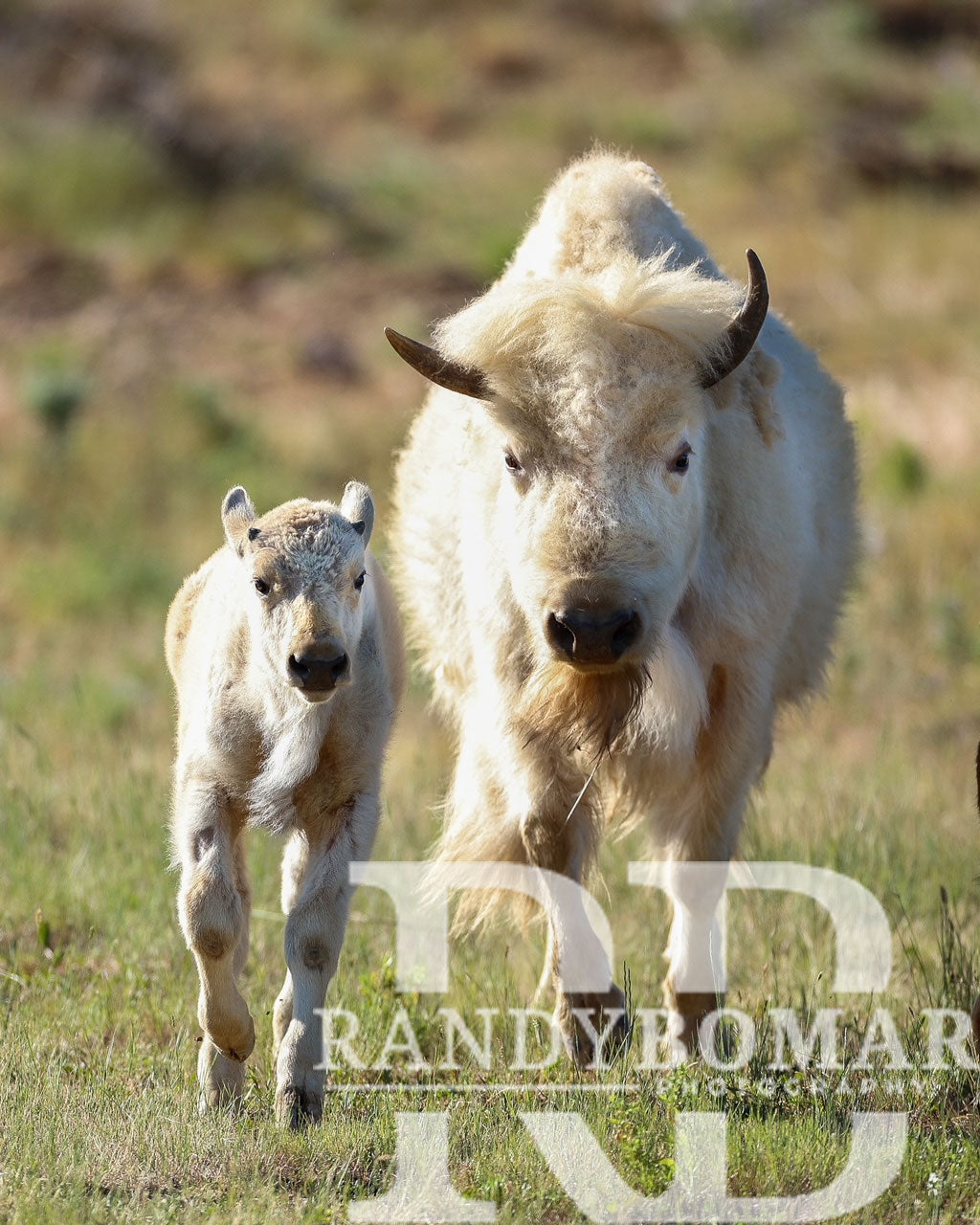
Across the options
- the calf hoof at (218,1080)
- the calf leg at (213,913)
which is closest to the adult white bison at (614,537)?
the calf leg at (213,913)

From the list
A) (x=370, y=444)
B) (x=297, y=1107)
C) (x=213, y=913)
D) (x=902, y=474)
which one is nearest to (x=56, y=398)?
(x=370, y=444)

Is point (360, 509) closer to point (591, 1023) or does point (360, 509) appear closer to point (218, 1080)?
point (218, 1080)

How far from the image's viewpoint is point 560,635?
5363 mm

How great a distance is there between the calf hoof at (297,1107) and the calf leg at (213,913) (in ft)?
0.66

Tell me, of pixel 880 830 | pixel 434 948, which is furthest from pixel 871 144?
pixel 434 948

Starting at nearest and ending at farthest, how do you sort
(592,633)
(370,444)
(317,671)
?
(317,671), (592,633), (370,444)

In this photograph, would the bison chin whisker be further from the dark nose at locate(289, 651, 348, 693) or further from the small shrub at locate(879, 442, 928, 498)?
the small shrub at locate(879, 442, 928, 498)

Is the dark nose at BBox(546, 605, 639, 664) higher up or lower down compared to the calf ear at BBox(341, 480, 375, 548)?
lower down

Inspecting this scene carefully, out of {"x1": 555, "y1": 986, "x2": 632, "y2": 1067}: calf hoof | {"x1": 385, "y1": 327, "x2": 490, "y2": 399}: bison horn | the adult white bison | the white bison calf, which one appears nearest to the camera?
the white bison calf

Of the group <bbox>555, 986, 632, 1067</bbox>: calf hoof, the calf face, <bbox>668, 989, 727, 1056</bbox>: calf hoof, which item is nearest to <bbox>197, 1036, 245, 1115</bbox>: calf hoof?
the calf face

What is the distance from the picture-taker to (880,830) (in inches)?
Result: 333

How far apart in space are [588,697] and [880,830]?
309 centimetres

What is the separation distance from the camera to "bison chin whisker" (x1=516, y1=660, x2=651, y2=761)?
5777 mm

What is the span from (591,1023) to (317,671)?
2278mm
